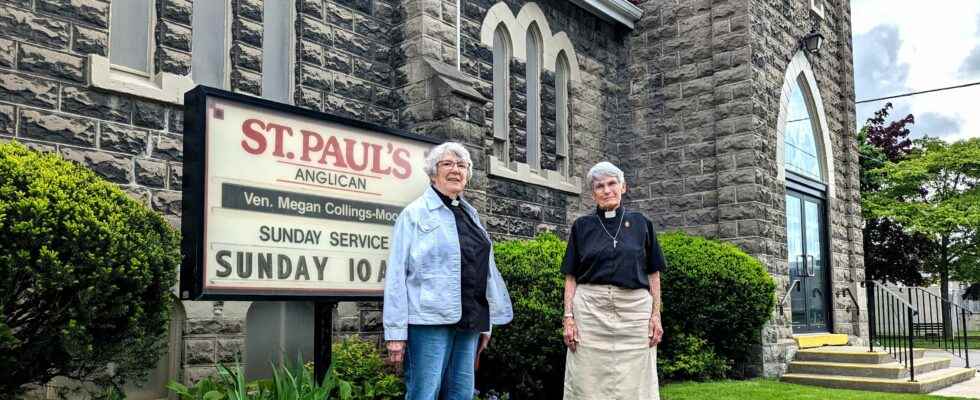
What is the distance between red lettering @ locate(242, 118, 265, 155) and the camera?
4312mm

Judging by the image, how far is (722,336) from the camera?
10.3 m

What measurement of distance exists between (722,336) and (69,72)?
7785mm

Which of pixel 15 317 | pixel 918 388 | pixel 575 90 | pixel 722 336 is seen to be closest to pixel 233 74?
pixel 15 317

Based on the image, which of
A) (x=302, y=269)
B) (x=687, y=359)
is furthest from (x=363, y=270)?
(x=687, y=359)

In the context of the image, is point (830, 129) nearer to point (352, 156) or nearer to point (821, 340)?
point (821, 340)

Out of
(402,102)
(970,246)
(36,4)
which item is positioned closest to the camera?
(36,4)

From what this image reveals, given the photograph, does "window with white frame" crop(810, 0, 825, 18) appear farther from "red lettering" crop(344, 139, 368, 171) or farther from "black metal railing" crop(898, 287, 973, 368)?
"red lettering" crop(344, 139, 368, 171)

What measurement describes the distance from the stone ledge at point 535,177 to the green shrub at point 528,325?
232 cm

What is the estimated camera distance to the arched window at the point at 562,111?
11.7 m

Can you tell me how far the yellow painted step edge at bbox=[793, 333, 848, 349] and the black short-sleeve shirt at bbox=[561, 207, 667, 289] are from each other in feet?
23.9

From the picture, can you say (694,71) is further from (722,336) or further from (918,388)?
(918,388)

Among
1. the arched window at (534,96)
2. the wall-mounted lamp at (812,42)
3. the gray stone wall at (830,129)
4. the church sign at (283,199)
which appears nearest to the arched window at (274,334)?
the church sign at (283,199)

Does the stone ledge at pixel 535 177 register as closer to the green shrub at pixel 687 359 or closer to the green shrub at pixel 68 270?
the green shrub at pixel 687 359

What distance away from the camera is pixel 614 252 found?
17.2ft
